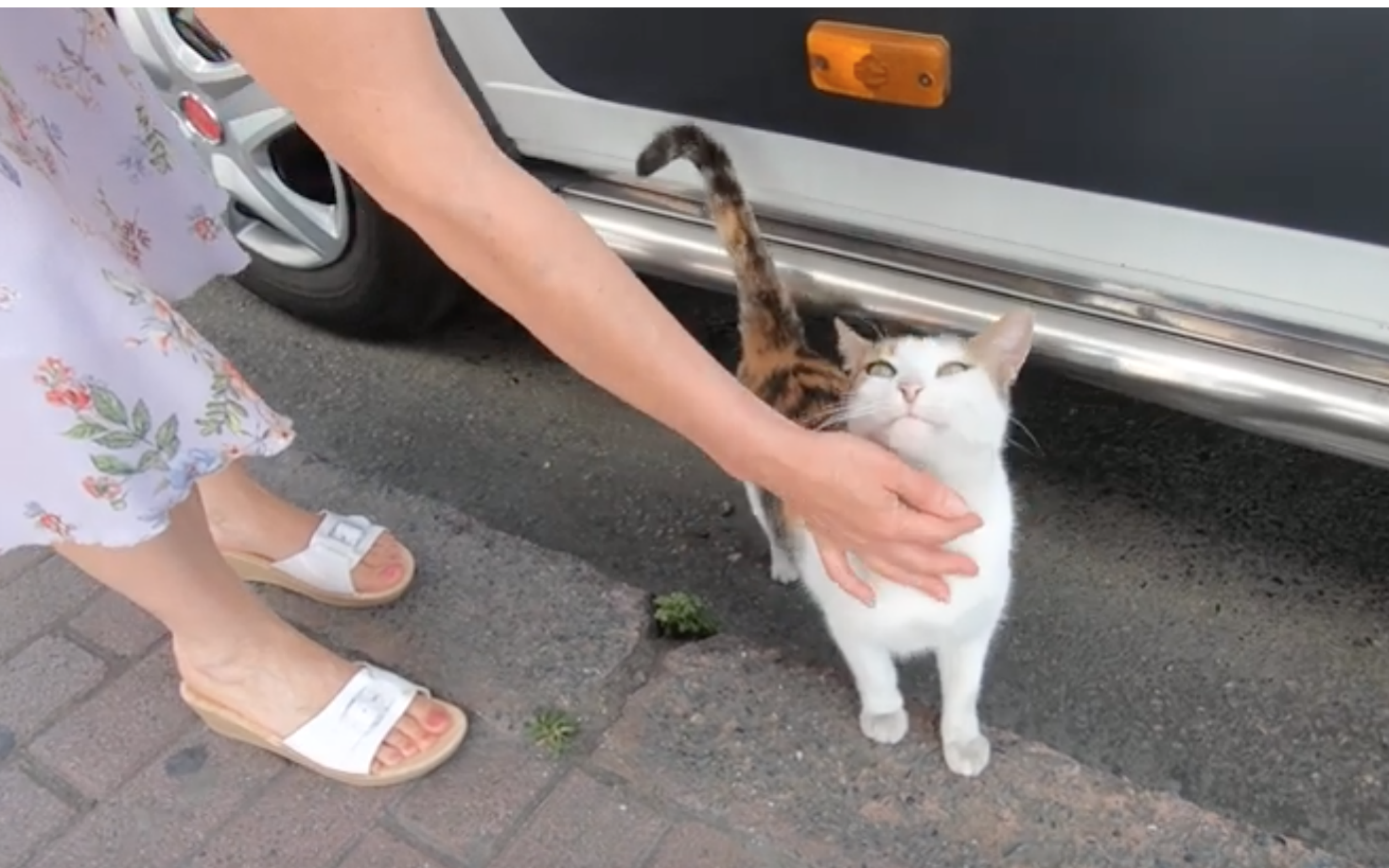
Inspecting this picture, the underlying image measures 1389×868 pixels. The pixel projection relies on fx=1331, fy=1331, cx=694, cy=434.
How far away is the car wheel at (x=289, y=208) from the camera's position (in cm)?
234

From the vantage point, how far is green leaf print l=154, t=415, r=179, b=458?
147 centimetres

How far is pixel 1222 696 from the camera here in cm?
181

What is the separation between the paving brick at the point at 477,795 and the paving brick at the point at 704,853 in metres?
0.19

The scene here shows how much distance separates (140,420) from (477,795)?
2.10ft

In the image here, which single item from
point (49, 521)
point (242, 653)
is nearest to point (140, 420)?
point (49, 521)

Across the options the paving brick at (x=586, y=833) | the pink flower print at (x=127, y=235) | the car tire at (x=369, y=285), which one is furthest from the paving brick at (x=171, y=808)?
the car tire at (x=369, y=285)

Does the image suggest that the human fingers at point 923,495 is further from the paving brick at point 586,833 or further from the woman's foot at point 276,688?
the woman's foot at point 276,688

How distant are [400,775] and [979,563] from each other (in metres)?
0.82

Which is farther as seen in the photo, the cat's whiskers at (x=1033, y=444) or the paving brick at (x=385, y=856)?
the cat's whiskers at (x=1033, y=444)

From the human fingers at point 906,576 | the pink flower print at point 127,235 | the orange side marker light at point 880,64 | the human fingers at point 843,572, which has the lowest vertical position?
the human fingers at point 843,572

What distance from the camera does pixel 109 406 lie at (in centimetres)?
141

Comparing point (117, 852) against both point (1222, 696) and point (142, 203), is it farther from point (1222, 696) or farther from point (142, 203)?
point (1222, 696)

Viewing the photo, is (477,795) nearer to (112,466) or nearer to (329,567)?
Answer: (329,567)

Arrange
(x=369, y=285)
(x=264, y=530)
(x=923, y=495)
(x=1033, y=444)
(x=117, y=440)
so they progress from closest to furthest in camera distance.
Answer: (x=923, y=495), (x=117, y=440), (x=264, y=530), (x=1033, y=444), (x=369, y=285)
